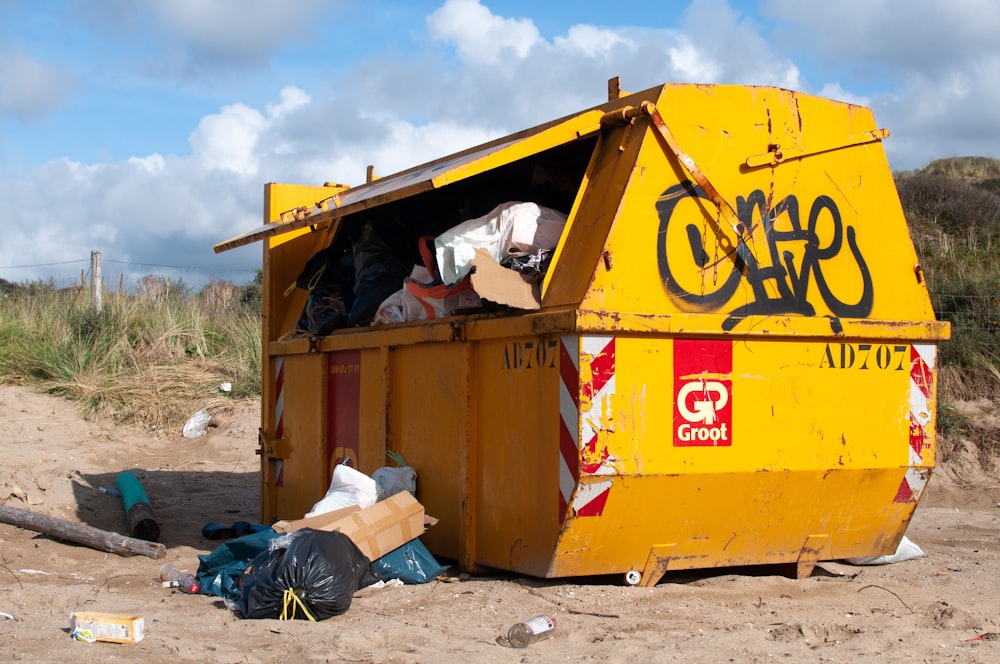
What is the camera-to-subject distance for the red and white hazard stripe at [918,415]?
15.1ft

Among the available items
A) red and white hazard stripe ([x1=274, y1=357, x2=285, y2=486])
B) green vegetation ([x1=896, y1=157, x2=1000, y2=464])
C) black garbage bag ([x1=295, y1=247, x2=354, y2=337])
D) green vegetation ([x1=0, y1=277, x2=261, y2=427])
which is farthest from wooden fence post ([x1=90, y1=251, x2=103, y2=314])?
green vegetation ([x1=896, y1=157, x2=1000, y2=464])

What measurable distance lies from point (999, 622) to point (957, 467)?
17.6ft

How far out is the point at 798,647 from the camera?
348 cm

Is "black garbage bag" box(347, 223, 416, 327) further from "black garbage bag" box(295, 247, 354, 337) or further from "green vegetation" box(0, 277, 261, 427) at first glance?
"green vegetation" box(0, 277, 261, 427)

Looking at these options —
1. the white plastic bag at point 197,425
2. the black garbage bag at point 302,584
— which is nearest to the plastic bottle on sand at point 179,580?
the black garbage bag at point 302,584

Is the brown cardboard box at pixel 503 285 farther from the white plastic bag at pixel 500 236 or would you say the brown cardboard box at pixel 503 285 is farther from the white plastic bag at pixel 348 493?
the white plastic bag at pixel 348 493

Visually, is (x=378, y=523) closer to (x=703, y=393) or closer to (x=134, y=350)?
(x=703, y=393)

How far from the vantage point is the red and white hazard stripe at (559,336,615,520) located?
3.94 metres

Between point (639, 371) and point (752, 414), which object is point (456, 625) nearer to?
point (639, 371)

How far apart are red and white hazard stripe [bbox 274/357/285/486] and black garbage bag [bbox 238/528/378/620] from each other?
2.66 m

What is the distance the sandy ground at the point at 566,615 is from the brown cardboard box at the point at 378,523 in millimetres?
209

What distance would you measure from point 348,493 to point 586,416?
1533mm

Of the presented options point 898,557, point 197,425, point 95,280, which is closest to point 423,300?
point 898,557

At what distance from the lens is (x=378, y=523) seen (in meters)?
4.58
